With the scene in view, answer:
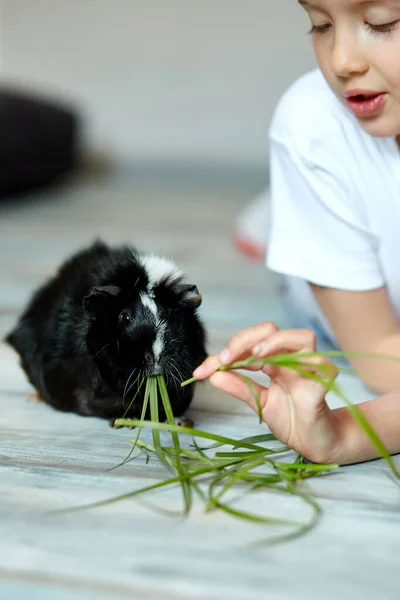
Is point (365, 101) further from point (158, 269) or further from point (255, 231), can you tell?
point (255, 231)

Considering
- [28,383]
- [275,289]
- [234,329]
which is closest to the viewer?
[28,383]

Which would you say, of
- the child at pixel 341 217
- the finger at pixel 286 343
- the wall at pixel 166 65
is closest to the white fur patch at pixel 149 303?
the finger at pixel 286 343

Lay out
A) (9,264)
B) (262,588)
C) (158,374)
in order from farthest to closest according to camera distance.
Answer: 1. (9,264)
2. (158,374)
3. (262,588)

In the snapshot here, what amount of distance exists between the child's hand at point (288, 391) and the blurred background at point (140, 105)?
1.51 metres

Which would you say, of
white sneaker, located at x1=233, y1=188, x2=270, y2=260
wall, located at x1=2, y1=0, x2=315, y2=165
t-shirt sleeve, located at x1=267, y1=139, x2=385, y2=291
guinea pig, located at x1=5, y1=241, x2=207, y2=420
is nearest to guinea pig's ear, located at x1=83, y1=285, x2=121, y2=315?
guinea pig, located at x1=5, y1=241, x2=207, y2=420

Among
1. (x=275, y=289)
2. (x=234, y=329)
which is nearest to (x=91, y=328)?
(x=234, y=329)

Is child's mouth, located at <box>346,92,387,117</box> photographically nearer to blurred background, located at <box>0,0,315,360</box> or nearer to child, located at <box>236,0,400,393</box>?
child, located at <box>236,0,400,393</box>

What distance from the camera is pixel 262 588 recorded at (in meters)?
0.67

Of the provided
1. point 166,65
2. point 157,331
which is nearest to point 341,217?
point 157,331

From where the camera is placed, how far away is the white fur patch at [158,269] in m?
0.90

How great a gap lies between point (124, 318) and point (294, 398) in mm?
191

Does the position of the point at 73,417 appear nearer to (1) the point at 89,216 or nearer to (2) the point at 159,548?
(2) the point at 159,548

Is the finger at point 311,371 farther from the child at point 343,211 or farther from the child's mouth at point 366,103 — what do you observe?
the child's mouth at point 366,103

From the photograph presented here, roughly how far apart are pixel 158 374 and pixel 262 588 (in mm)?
256
